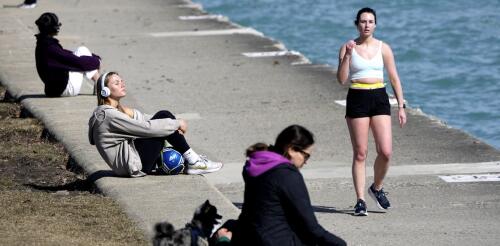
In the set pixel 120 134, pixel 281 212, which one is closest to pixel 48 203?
pixel 120 134

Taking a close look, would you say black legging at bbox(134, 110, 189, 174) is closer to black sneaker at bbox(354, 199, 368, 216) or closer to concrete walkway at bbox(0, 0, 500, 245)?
concrete walkway at bbox(0, 0, 500, 245)

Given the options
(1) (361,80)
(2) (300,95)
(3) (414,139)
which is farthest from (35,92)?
(1) (361,80)

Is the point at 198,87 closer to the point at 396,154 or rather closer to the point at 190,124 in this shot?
the point at 190,124

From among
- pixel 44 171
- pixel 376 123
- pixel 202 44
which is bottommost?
pixel 202 44

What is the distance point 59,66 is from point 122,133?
4427 mm

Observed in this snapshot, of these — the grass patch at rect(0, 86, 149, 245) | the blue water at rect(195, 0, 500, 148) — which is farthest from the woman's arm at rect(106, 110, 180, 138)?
→ the blue water at rect(195, 0, 500, 148)

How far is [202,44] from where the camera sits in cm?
2186

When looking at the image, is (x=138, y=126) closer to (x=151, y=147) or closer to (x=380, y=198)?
(x=151, y=147)

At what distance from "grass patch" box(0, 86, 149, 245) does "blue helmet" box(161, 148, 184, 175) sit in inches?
25.5

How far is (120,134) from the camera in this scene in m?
10.8

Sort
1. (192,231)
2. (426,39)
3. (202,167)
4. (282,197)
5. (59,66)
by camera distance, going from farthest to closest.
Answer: (426,39), (59,66), (202,167), (192,231), (282,197)

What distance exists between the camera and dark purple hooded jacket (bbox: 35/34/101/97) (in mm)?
14828

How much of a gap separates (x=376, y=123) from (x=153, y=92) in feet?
23.2

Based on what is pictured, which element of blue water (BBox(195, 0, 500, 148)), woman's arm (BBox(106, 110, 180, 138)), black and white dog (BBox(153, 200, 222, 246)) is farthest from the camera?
blue water (BBox(195, 0, 500, 148))
